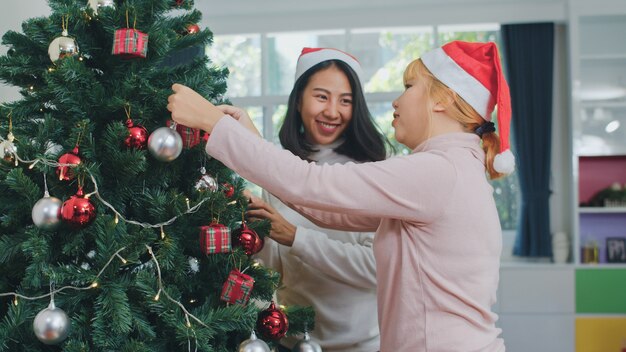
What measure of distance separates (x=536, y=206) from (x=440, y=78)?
4764mm

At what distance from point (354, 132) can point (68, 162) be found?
38.1 inches

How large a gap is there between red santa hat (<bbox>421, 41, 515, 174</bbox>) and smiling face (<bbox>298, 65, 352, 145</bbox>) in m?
0.52

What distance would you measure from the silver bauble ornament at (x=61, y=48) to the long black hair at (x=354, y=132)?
35.2 inches

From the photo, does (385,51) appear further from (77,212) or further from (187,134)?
(77,212)

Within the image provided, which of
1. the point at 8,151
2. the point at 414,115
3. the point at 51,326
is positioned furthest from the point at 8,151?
the point at 414,115

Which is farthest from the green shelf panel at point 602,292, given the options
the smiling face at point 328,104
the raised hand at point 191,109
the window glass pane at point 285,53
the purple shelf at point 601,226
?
the raised hand at point 191,109

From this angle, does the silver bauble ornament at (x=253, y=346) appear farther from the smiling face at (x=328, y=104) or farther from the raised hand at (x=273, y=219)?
the smiling face at (x=328, y=104)

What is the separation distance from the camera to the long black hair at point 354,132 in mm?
2125

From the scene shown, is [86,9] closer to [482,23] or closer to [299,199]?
[299,199]

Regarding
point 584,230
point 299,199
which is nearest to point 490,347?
point 299,199

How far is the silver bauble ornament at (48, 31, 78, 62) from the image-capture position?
1.37 meters

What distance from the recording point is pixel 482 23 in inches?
237

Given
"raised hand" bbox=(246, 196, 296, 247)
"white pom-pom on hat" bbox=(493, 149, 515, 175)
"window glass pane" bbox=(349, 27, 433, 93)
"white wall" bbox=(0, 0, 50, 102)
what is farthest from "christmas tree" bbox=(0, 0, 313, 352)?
"window glass pane" bbox=(349, 27, 433, 93)

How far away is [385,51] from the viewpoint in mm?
6520
